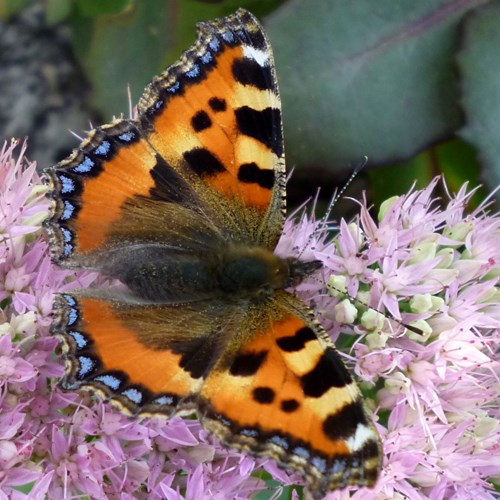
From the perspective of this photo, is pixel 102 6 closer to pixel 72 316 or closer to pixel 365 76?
pixel 365 76

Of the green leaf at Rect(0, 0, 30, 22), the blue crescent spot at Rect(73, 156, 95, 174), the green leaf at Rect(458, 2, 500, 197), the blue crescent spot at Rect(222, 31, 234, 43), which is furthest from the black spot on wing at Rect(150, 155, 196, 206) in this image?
the green leaf at Rect(0, 0, 30, 22)

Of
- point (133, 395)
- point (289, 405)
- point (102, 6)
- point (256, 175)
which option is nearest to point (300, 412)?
point (289, 405)

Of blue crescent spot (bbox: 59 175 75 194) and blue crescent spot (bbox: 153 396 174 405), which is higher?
blue crescent spot (bbox: 59 175 75 194)

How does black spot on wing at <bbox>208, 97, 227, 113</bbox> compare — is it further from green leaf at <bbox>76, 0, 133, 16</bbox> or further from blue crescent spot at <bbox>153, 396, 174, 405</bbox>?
green leaf at <bbox>76, 0, 133, 16</bbox>

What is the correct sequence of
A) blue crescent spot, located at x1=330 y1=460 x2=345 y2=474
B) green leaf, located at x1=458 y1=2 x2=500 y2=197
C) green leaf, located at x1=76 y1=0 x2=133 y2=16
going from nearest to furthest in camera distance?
blue crescent spot, located at x1=330 y1=460 x2=345 y2=474
green leaf, located at x1=458 y1=2 x2=500 y2=197
green leaf, located at x1=76 y1=0 x2=133 y2=16

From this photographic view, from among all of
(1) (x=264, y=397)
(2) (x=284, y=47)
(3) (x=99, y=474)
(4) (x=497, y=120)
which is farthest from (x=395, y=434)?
(2) (x=284, y=47)

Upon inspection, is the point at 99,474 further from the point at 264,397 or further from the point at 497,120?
the point at 497,120

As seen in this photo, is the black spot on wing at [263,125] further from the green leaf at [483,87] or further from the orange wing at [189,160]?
the green leaf at [483,87]
